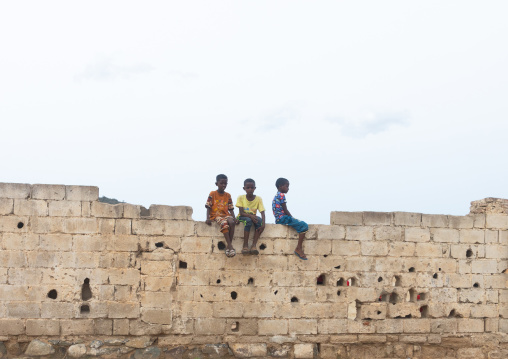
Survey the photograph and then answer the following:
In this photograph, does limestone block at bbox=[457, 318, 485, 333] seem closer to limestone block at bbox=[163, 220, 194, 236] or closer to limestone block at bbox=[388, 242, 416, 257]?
limestone block at bbox=[388, 242, 416, 257]

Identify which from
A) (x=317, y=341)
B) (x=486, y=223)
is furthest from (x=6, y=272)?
(x=486, y=223)

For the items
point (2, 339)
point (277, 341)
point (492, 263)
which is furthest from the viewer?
point (492, 263)

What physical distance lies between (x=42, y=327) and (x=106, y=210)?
1793 mm

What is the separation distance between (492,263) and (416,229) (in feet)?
4.49

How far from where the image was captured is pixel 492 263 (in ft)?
30.7

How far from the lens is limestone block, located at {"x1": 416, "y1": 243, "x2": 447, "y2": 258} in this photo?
30.0 feet


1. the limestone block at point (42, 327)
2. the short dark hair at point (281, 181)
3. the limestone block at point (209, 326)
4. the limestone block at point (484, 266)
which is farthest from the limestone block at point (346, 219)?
the limestone block at point (42, 327)

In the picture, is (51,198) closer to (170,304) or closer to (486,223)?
(170,304)

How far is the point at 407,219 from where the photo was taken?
9164 millimetres

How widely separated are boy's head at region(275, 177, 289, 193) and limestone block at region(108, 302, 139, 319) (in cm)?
262

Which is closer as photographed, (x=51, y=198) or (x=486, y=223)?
(x=51, y=198)

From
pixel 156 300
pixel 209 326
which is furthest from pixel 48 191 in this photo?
pixel 209 326

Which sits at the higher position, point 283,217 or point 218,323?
point 283,217

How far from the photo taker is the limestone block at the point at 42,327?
811 centimetres
